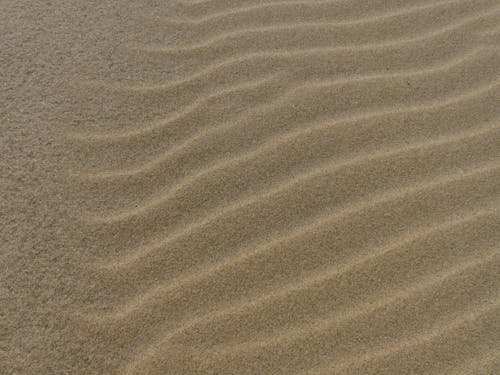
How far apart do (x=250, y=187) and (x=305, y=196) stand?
0.19m

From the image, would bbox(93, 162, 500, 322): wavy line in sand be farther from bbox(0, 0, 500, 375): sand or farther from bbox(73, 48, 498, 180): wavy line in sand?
bbox(73, 48, 498, 180): wavy line in sand

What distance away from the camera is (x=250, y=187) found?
1911 millimetres

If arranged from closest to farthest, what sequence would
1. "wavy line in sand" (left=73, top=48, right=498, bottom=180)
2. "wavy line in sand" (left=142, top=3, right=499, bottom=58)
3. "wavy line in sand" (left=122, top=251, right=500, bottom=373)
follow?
"wavy line in sand" (left=122, top=251, right=500, bottom=373) → "wavy line in sand" (left=73, top=48, right=498, bottom=180) → "wavy line in sand" (left=142, top=3, right=499, bottom=58)

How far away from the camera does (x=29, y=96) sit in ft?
6.70

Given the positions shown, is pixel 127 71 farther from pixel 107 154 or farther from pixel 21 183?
pixel 21 183

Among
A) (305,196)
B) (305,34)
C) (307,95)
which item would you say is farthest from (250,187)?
(305,34)

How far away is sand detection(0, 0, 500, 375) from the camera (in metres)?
1.63

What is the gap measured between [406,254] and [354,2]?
1.22 meters

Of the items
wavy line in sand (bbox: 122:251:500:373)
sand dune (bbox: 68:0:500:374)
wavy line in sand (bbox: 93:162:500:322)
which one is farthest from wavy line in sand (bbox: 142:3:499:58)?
wavy line in sand (bbox: 122:251:500:373)

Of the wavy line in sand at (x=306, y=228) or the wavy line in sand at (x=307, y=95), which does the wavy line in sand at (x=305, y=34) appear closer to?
the wavy line in sand at (x=307, y=95)

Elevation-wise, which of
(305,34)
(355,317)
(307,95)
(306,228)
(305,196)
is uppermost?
(305,34)

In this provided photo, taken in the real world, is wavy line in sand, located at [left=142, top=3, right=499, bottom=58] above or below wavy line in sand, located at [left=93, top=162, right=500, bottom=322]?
above

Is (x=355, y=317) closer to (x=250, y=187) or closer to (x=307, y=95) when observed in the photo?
(x=250, y=187)

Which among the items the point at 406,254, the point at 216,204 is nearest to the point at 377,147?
the point at 406,254
